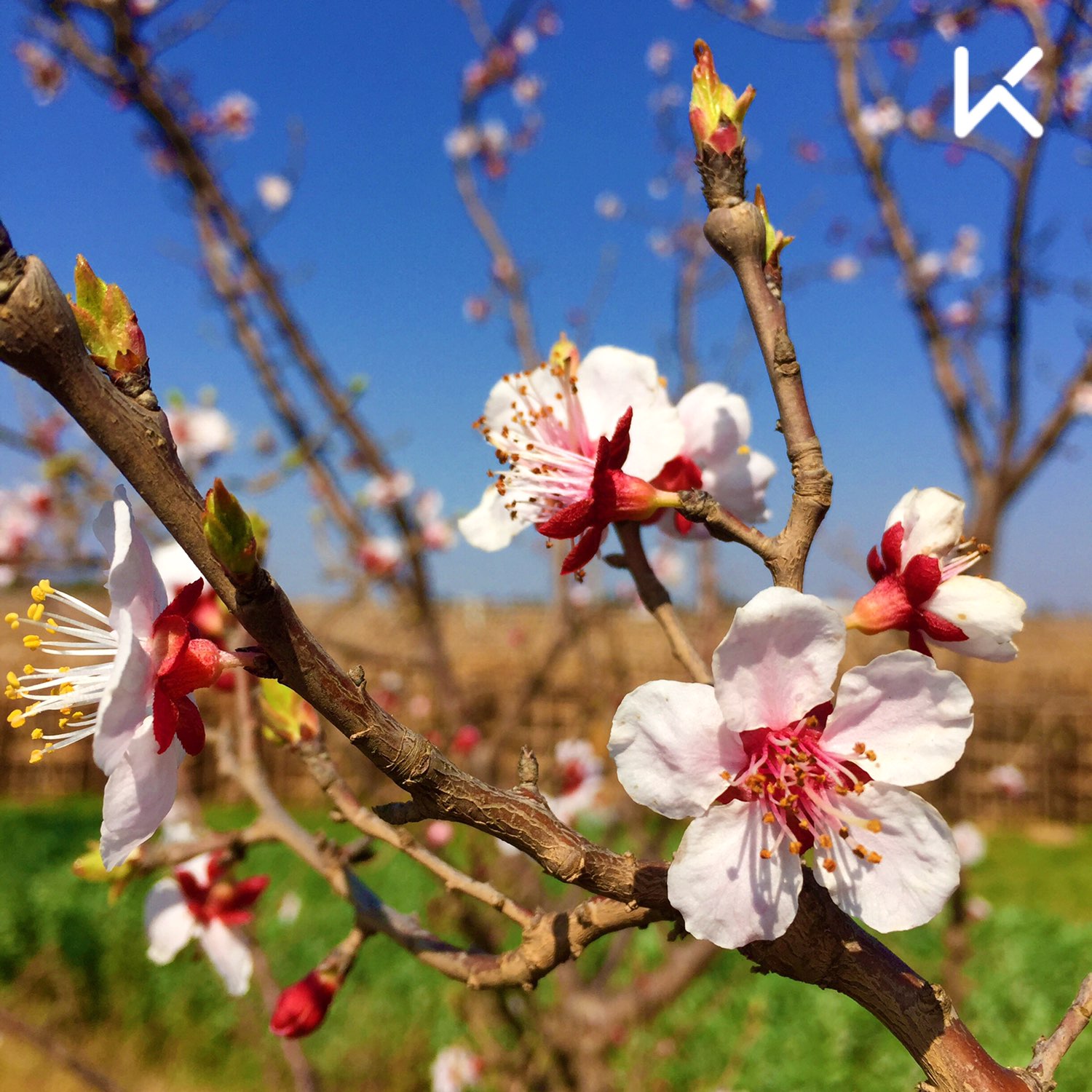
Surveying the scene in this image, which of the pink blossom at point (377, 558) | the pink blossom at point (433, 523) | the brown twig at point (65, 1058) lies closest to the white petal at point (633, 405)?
the brown twig at point (65, 1058)

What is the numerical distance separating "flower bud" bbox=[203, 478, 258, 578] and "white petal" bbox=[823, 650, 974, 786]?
1.36 ft

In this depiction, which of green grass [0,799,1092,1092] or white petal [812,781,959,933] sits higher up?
white petal [812,781,959,933]

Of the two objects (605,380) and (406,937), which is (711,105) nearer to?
(605,380)

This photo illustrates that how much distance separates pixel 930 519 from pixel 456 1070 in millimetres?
2990

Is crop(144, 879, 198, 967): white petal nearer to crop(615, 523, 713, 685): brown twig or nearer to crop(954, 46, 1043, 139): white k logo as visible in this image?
crop(615, 523, 713, 685): brown twig

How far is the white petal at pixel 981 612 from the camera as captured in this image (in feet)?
2.35

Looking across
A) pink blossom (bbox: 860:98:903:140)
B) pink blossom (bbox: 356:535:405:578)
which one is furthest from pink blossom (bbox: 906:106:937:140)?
pink blossom (bbox: 356:535:405:578)

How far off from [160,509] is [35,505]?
558 centimetres

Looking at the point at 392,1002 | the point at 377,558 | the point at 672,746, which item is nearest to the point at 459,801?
the point at 672,746

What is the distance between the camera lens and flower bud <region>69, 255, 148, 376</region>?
529 millimetres

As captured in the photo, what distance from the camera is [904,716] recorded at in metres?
0.67

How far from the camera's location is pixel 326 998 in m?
0.96

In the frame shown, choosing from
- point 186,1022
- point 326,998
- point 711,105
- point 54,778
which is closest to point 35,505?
point 186,1022

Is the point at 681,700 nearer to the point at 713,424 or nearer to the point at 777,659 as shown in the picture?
the point at 777,659
